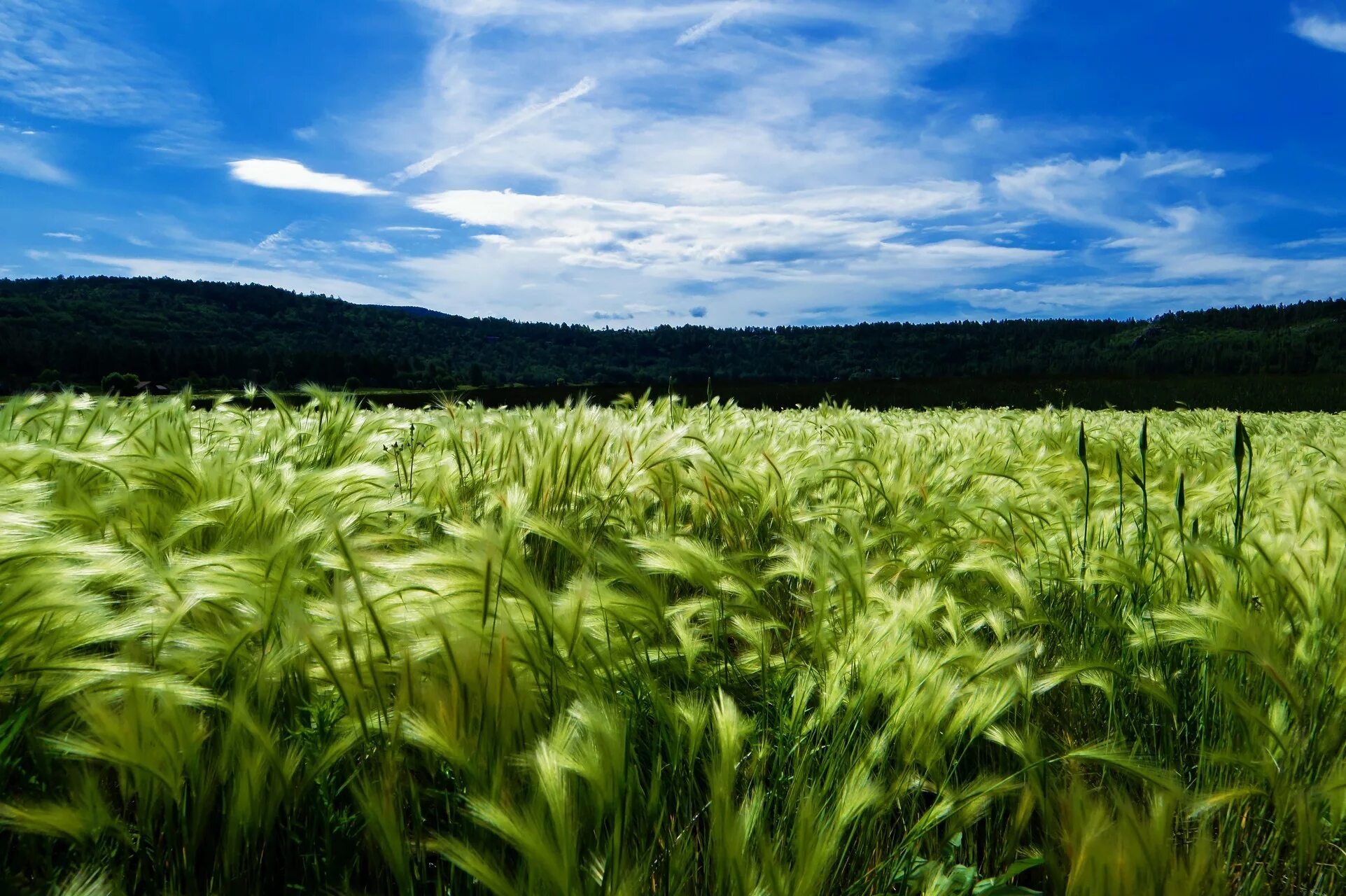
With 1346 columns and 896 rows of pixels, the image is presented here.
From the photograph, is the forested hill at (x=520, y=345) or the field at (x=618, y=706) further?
the forested hill at (x=520, y=345)

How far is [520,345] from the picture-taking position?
121812 mm

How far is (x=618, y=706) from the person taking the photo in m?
1.14

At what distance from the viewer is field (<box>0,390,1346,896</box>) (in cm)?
94

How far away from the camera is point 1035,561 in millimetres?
2010

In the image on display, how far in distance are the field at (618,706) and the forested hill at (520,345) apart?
7335cm

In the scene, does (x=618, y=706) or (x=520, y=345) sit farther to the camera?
(x=520, y=345)

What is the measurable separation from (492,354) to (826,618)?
403 ft

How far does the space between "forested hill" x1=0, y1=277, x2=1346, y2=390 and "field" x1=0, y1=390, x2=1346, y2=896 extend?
241 feet

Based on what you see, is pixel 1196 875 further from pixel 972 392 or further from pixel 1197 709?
pixel 972 392

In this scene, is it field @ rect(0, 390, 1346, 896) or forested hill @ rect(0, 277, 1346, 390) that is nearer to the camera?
field @ rect(0, 390, 1346, 896)

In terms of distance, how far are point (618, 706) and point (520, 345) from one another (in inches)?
4914

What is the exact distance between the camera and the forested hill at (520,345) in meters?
81.3

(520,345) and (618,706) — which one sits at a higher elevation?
(520,345)

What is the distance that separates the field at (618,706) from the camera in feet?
3.07
